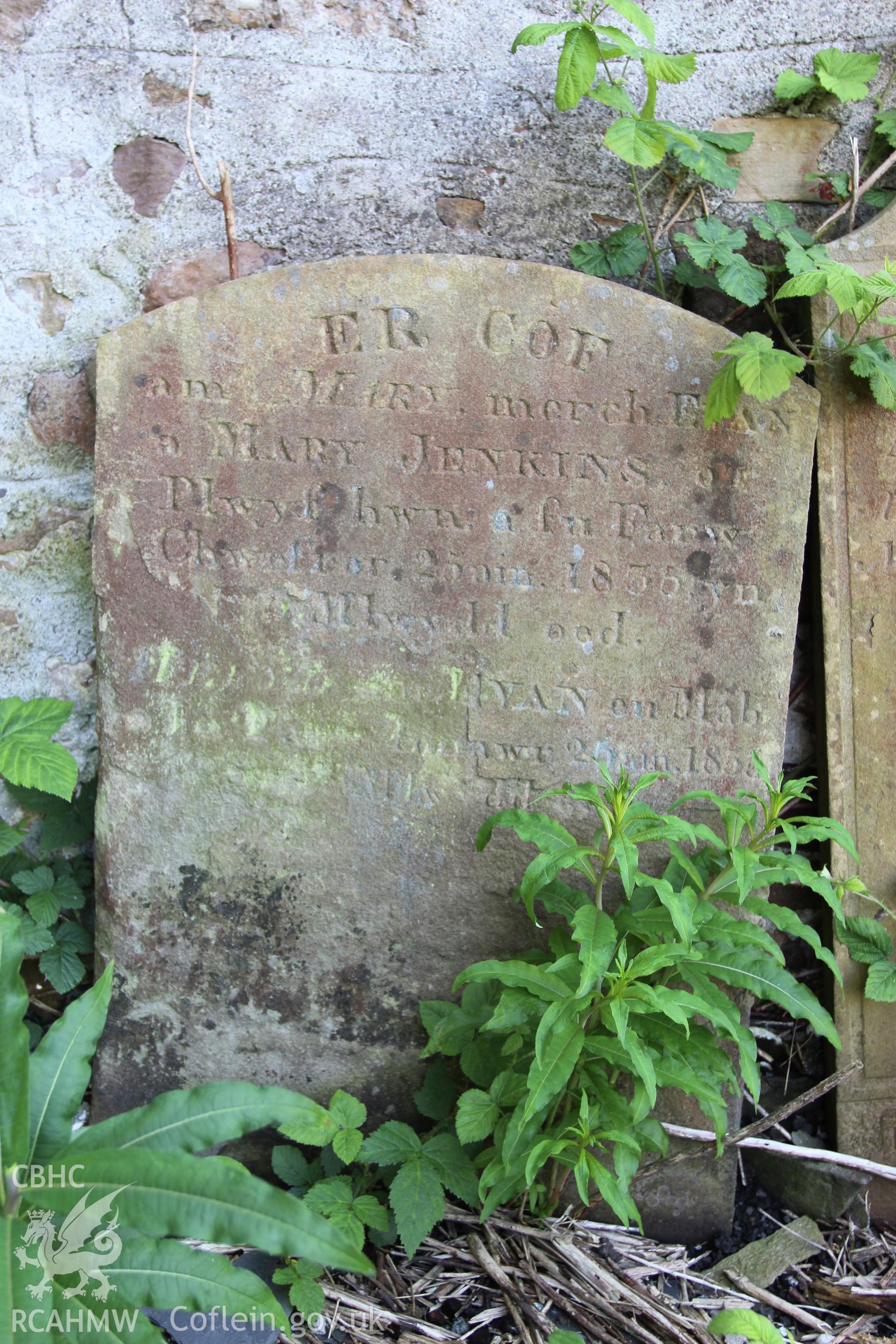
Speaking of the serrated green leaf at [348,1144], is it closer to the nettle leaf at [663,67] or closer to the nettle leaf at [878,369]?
the nettle leaf at [878,369]

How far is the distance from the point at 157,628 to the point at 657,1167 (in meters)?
1.58

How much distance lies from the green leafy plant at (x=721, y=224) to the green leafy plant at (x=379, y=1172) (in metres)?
1.57

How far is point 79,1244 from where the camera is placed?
50.1 inches

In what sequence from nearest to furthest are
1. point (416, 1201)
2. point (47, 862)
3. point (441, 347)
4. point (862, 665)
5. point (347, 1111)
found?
point (416, 1201) < point (347, 1111) < point (441, 347) < point (862, 665) < point (47, 862)

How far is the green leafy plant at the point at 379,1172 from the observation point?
178 centimetres

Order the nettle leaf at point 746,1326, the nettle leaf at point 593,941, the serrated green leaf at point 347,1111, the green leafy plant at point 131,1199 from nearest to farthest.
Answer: the green leafy plant at point 131,1199 < the nettle leaf at point 746,1326 < the nettle leaf at point 593,941 < the serrated green leaf at point 347,1111

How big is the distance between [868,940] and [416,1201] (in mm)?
1114

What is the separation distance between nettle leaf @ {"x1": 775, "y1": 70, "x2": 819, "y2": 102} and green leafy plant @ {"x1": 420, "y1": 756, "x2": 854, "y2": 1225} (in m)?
1.61

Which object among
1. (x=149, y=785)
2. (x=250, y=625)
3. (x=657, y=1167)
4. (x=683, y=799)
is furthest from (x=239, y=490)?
(x=657, y=1167)

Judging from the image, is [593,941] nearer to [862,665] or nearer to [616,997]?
[616,997]

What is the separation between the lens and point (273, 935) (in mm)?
2104

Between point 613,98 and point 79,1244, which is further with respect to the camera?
point 613,98

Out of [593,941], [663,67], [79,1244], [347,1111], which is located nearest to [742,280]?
[663,67]

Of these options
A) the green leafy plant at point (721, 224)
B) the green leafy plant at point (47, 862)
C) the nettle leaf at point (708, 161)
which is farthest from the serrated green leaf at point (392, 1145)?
the nettle leaf at point (708, 161)
